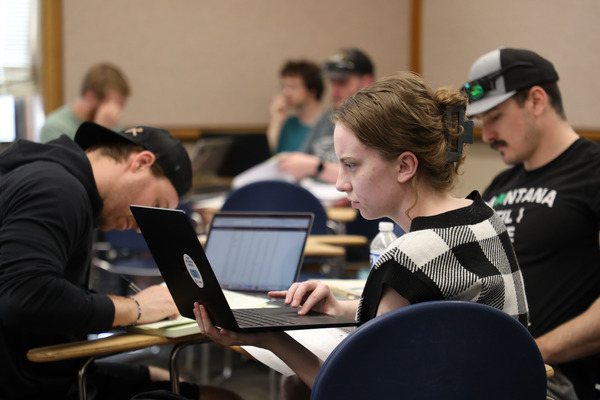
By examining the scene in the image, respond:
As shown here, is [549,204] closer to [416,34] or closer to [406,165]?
[406,165]

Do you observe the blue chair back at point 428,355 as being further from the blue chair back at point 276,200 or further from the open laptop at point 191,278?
the blue chair back at point 276,200

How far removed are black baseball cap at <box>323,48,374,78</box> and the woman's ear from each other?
288 cm

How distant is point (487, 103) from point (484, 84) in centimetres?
6

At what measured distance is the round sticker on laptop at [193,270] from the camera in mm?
1216

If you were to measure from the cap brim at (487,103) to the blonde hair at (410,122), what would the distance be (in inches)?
27.7

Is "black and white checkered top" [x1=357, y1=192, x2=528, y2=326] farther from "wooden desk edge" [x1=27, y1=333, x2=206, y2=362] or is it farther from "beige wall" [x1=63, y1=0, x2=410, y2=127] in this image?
"beige wall" [x1=63, y1=0, x2=410, y2=127]

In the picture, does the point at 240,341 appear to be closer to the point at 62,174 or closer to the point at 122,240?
the point at 62,174

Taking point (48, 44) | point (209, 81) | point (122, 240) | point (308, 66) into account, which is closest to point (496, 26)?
point (308, 66)

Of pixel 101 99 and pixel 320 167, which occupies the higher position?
pixel 101 99

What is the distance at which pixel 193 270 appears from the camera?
1.23 metres

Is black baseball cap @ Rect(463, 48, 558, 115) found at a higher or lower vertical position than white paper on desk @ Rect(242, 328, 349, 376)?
higher

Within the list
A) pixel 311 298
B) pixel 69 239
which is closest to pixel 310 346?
pixel 311 298

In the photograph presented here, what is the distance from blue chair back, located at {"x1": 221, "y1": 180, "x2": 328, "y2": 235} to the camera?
3.13m

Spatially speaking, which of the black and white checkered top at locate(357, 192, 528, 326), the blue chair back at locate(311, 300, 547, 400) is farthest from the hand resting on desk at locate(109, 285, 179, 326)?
the blue chair back at locate(311, 300, 547, 400)
